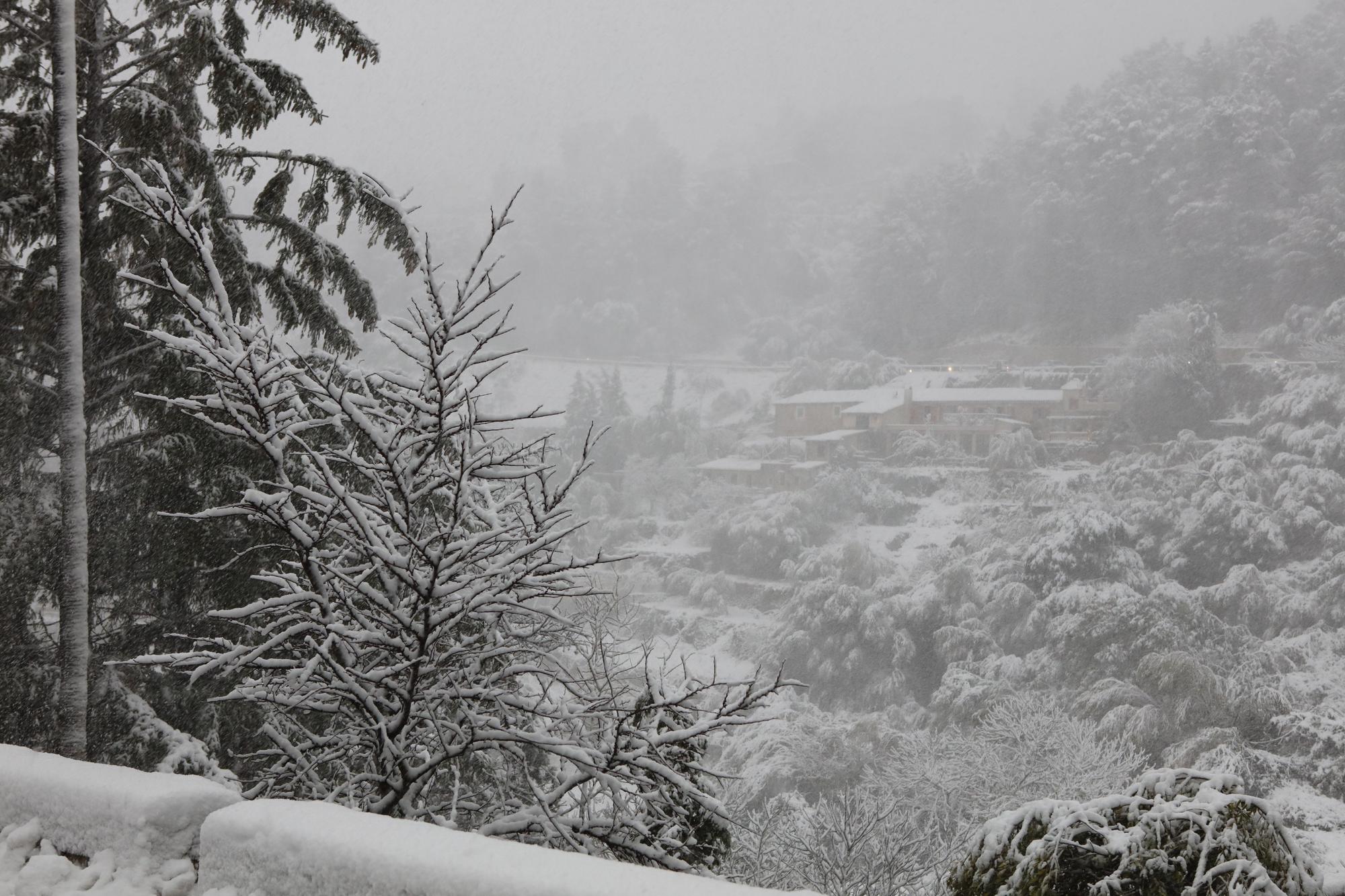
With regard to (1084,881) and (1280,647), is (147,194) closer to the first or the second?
(1084,881)

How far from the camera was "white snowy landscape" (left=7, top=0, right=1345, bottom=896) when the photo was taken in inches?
101

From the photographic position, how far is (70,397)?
15.6ft

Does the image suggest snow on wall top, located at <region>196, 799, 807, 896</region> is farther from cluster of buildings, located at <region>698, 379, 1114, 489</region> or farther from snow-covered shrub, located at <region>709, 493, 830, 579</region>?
cluster of buildings, located at <region>698, 379, 1114, 489</region>

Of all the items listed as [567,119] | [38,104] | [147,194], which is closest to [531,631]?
[147,194]

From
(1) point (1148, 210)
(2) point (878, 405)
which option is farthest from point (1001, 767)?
(1) point (1148, 210)

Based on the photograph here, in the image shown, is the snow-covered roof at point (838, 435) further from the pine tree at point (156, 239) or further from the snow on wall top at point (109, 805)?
the snow on wall top at point (109, 805)

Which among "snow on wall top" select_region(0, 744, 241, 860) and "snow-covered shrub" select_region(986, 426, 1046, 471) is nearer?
"snow on wall top" select_region(0, 744, 241, 860)

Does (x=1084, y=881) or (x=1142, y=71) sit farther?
(x=1142, y=71)

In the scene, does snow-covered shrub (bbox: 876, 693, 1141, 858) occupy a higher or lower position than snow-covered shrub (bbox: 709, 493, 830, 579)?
lower

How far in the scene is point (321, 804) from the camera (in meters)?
1.89

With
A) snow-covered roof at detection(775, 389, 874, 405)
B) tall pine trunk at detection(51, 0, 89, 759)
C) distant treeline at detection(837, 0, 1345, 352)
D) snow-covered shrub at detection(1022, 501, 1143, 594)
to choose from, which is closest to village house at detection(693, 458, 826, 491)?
snow-covered roof at detection(775, 389, 874, 405)

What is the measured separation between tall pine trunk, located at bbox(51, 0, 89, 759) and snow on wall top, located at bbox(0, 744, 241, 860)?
9.22 ft

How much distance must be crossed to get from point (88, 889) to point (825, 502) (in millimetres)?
28676

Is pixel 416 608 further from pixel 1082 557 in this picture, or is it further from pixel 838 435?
pixel 838 435
